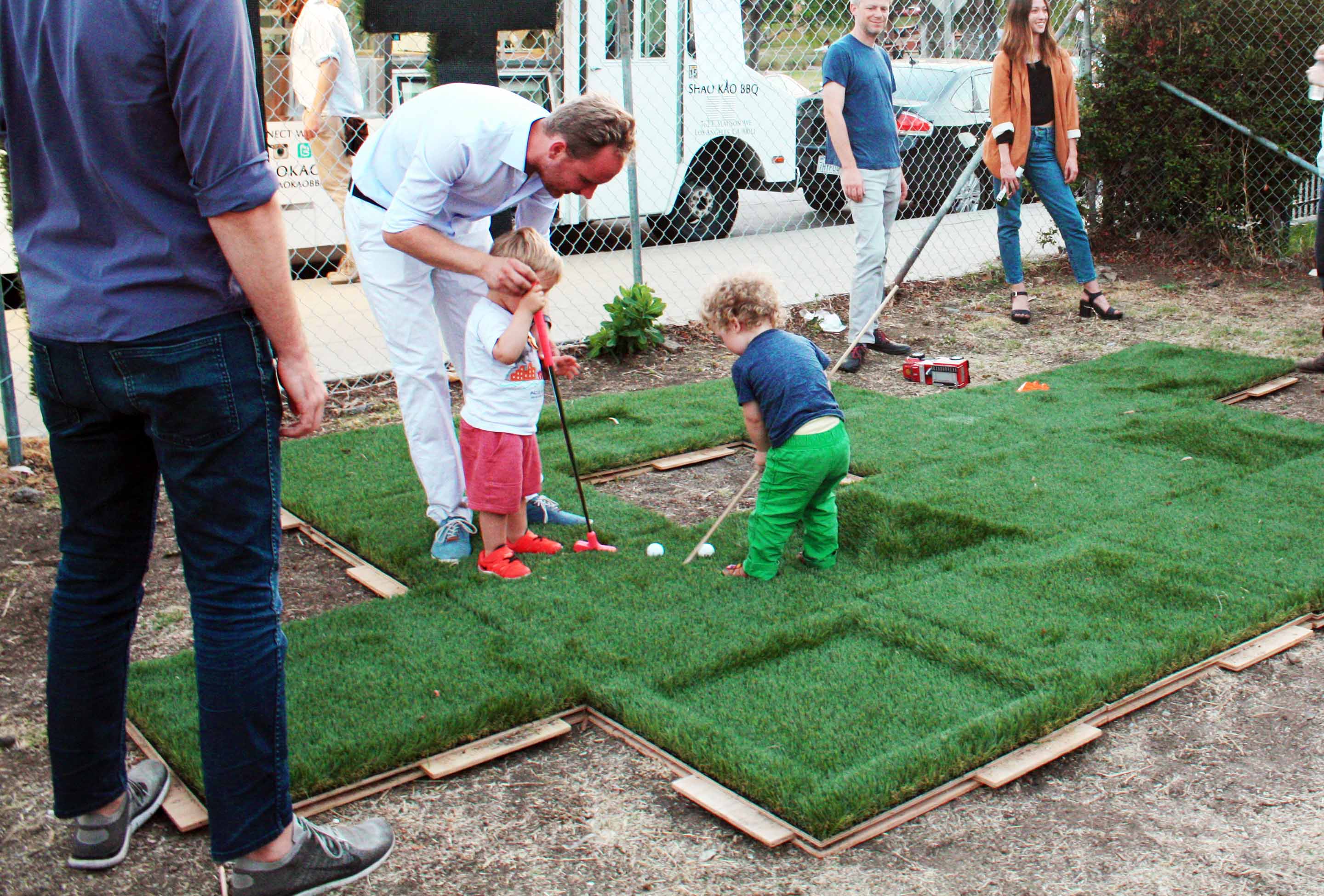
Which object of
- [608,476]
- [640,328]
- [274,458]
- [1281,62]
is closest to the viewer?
[274,458]

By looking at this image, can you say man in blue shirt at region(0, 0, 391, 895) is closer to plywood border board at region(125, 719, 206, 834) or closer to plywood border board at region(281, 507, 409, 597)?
plywood border board at region(125, 719, 206, 834)

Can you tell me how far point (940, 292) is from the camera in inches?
348

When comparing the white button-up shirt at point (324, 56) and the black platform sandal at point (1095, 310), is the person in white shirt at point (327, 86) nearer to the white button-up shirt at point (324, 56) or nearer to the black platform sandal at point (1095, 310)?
the white button-up shirt at point (324, 56)

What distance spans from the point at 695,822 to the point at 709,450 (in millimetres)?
2853

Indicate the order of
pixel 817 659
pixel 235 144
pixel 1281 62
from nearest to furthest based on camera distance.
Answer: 1. pixel 235 144
2. pixel 817 659
3. pixel 1281 62

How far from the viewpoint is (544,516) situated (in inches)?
171

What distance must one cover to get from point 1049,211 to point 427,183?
5.37 metres

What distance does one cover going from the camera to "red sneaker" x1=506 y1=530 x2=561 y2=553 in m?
3.98

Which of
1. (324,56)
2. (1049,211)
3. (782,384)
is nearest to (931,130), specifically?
(1049,211)

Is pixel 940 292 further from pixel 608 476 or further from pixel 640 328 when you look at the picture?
pixel 608 476

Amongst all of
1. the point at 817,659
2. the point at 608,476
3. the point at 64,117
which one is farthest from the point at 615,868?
the point at 608,476

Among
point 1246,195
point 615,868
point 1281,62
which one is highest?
point 1281,62

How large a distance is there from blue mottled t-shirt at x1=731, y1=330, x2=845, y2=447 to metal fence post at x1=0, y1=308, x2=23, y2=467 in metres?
3.16

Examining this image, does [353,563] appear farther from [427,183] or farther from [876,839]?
[876,839]
